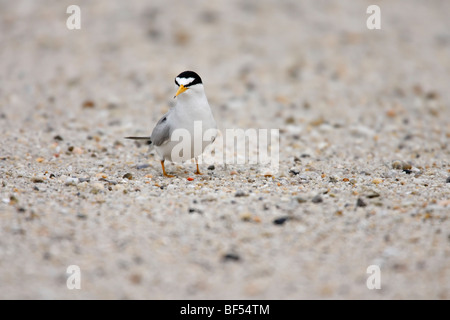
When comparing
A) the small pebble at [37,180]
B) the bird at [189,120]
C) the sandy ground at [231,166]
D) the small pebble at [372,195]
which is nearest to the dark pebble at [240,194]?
the sandy ground at [231,166]

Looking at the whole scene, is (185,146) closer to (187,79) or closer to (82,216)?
(187,79)

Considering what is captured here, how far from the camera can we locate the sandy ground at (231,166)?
3896 millimetres

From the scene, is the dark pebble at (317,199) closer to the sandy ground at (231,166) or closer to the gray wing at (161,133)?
the sandy ground at (231,166)

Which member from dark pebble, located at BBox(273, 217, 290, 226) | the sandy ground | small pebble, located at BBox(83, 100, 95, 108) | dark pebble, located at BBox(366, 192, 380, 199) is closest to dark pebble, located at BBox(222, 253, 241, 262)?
the sandy ground

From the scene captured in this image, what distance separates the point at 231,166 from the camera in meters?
6.69

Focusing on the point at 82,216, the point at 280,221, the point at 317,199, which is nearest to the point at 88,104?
the point at 82,216

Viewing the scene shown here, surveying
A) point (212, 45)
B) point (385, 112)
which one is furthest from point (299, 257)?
point (212, 45)

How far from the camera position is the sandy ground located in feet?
12.8
